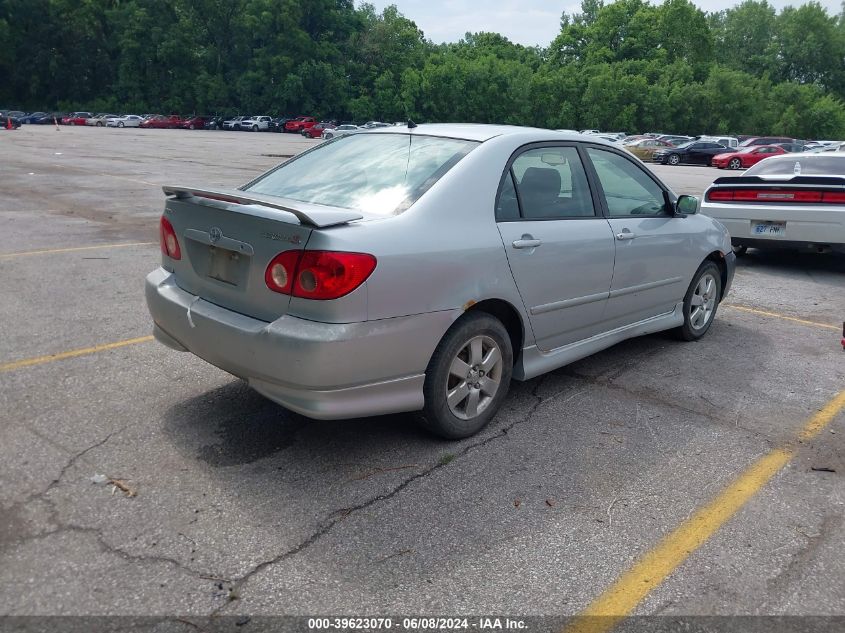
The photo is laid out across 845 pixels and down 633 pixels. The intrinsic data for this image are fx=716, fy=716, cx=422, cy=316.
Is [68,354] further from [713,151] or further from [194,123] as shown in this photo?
[194,123]

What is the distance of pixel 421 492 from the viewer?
331 centimetres

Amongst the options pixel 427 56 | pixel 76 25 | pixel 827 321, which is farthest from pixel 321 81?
pixel 827 321

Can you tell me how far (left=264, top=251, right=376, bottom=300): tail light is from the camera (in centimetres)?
316

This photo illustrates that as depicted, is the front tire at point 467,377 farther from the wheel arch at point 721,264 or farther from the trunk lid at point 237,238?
the wheel arch at point 721,264

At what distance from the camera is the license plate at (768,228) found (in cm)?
→ 849

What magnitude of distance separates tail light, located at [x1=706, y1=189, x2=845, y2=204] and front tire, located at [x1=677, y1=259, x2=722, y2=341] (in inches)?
130

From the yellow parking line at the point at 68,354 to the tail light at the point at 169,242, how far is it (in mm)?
1346

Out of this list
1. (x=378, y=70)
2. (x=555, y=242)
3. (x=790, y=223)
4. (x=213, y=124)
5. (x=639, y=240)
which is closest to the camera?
(x=555, y=242)

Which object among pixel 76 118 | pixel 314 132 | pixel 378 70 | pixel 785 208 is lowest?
pixel 76 118

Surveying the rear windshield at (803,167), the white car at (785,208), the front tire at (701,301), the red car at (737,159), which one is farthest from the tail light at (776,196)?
the red car at (737,159)

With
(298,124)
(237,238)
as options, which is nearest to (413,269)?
(237,238)

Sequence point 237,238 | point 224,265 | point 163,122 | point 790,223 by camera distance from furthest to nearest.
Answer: point 163,122, point 790,223, point 224,265, point 237,238

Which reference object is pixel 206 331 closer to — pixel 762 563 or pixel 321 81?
pixel 762 563

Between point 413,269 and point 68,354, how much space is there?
285 centimetres
